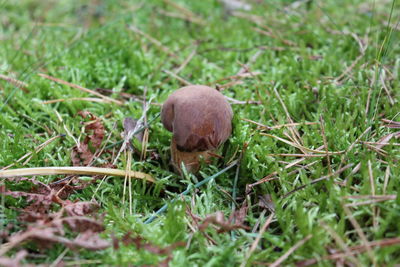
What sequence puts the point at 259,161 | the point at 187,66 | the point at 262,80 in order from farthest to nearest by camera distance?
the point at 187,66 < the point at 262,80 < the point at 259,161

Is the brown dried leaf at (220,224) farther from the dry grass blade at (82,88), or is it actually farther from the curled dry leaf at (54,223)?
the dry grass blade at (82,88)

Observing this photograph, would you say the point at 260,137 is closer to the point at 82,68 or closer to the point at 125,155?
the point at 125,155

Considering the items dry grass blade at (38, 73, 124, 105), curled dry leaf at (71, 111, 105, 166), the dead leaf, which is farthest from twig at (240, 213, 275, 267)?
dry grass blade at (38, 73, 124, 105)

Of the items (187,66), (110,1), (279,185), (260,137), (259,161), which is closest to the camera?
(279,185)

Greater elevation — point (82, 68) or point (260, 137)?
point (82, 68)

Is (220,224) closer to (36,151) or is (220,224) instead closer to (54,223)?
(54,223)

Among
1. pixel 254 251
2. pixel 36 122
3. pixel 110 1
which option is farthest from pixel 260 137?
pixel 110 1

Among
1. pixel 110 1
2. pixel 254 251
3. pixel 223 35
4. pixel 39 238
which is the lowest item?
pixel 254 251
